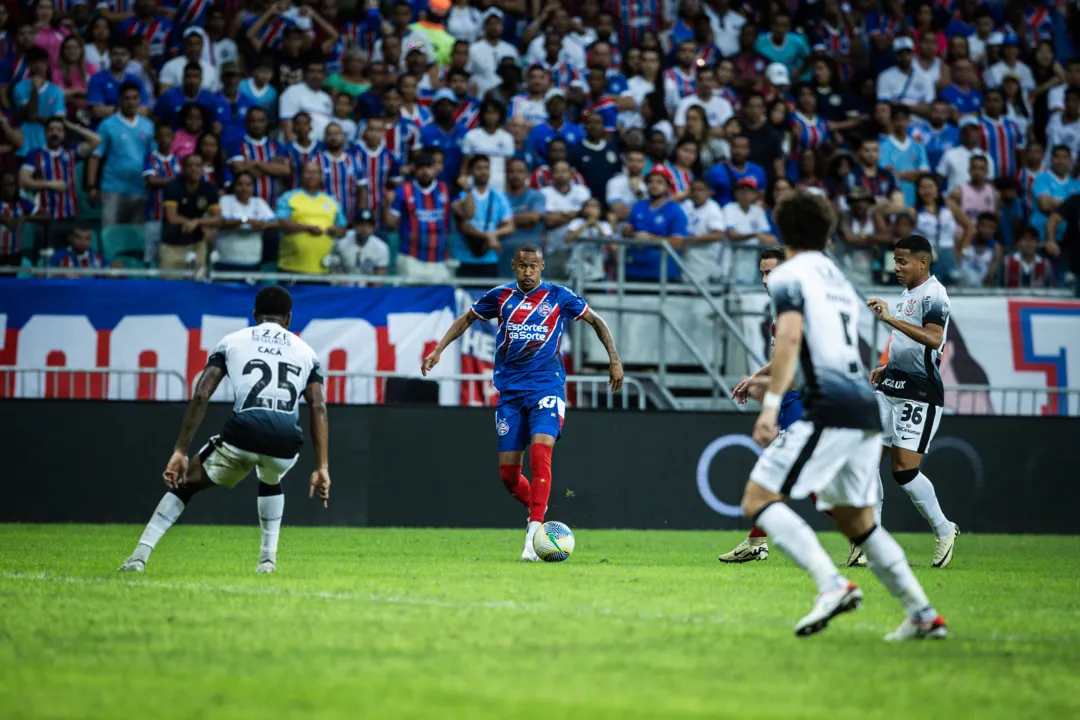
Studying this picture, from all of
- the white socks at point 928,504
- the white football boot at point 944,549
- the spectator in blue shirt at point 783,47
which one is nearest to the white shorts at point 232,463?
the white socks at point 928,504

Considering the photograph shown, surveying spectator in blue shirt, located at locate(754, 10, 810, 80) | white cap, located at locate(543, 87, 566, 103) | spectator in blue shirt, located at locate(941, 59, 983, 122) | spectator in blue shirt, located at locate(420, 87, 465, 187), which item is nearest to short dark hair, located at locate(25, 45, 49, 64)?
spectator in blue shirt, located at locate(420, 87, 465, 187)

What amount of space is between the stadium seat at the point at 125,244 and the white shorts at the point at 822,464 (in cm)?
1206

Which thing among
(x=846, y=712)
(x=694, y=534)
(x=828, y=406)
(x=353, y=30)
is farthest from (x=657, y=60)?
(x=846, y=712)

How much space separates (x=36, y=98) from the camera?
1952 cm

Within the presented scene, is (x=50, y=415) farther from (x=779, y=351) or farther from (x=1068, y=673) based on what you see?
(x=1068, y=673)

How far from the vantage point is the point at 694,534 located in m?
16.9

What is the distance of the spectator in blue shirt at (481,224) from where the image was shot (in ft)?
59.5

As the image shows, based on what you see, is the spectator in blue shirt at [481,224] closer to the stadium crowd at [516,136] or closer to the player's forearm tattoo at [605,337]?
the stadium crowd at [516,136]

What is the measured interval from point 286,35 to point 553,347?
9989 millimetres

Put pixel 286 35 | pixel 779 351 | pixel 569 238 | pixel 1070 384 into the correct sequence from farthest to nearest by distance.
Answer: pixel 286 35
pixel 1070 384
pixel 569 238
pixel 779 351

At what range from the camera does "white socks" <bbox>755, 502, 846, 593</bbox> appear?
7.05 m

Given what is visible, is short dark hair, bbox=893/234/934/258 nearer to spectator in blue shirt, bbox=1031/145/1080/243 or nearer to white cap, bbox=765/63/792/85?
spectator in blue shirt, bbox=1031/145/1080/243

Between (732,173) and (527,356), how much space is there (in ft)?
28.0

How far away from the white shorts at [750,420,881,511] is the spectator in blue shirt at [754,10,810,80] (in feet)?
54.6
